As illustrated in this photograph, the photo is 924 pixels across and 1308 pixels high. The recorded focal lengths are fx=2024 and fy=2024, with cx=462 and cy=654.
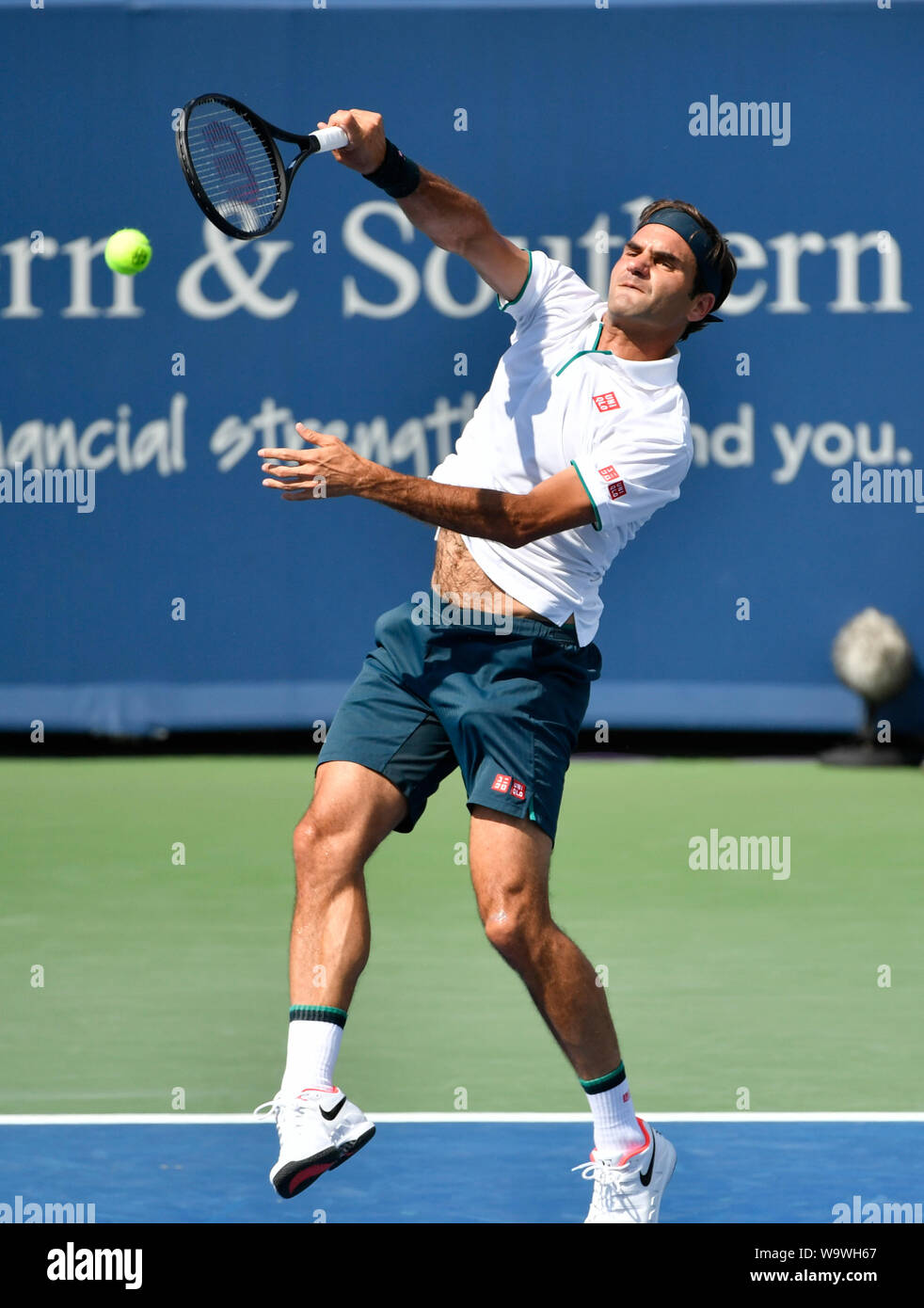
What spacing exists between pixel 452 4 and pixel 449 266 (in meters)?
1.50

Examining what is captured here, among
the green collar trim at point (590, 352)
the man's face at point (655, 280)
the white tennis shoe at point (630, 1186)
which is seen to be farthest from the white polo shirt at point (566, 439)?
the white tennis shoe at point (630, 1186)

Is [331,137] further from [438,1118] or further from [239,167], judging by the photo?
[438,1118]

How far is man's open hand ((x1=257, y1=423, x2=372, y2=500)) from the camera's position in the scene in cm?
396

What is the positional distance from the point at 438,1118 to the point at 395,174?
2261 millimetres

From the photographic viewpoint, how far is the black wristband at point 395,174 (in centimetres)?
439

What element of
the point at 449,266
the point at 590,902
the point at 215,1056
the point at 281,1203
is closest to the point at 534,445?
the point at 281,1203

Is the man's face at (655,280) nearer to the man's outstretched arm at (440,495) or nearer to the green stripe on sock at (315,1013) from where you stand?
the man's outstretched arm at (440,495)

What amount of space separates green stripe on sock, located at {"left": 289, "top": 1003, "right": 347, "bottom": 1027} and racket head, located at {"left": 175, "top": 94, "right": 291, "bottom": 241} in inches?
65.3

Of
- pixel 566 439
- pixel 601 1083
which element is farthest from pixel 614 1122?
pixel 566 439

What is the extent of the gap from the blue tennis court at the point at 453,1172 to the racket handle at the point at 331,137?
2.23 m

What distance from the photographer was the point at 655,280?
4406 millimetres

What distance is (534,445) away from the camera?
4.44m

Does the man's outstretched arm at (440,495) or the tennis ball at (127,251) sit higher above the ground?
the tennis ball at (127,251)

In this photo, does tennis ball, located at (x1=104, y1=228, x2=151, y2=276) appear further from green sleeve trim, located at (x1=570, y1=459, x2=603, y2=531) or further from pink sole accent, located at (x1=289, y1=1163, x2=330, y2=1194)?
pink sole accent, located at (x1=289, y1=1163, x2=330, y2=1194)
